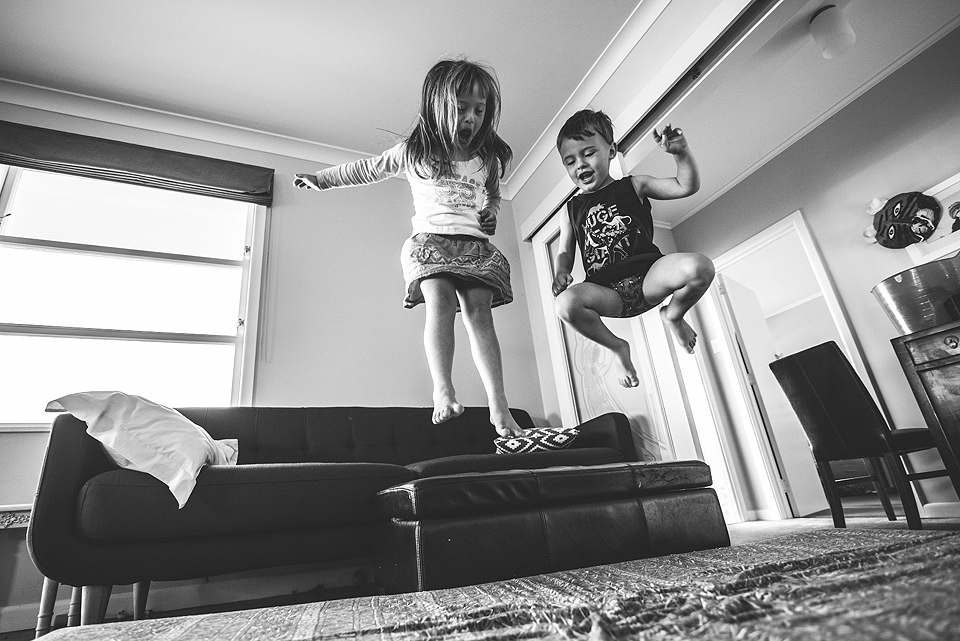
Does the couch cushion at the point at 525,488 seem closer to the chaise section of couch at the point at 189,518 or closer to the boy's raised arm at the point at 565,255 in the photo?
the chaise section of couch at the point at 189,518

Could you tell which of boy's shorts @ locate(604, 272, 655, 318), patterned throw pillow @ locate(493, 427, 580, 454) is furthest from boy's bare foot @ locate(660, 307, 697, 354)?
patterned throw pillow @ locate(493, 427, 580, 454)

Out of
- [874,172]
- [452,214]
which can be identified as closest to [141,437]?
[452,214]

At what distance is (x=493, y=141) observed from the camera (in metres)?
1.88

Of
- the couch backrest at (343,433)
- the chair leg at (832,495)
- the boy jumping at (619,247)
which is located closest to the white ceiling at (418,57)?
the boy jumping at (619,247)

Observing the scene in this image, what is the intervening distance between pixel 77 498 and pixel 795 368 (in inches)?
124

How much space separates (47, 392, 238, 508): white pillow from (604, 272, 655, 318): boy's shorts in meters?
1.60

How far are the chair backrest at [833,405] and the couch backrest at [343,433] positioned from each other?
1747 millimetres

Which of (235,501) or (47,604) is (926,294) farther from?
(47,604)

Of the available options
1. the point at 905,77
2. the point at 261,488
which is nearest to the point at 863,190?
the point at 905,77

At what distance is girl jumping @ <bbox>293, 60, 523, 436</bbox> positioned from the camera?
1.69 metres

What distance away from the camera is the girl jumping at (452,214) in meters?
1.69

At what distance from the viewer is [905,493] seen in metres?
2.23

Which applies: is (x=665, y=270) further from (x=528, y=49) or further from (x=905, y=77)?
(x=905, y=77)

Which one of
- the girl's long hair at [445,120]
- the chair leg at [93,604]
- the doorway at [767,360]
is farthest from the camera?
the doorway at [767,360]
